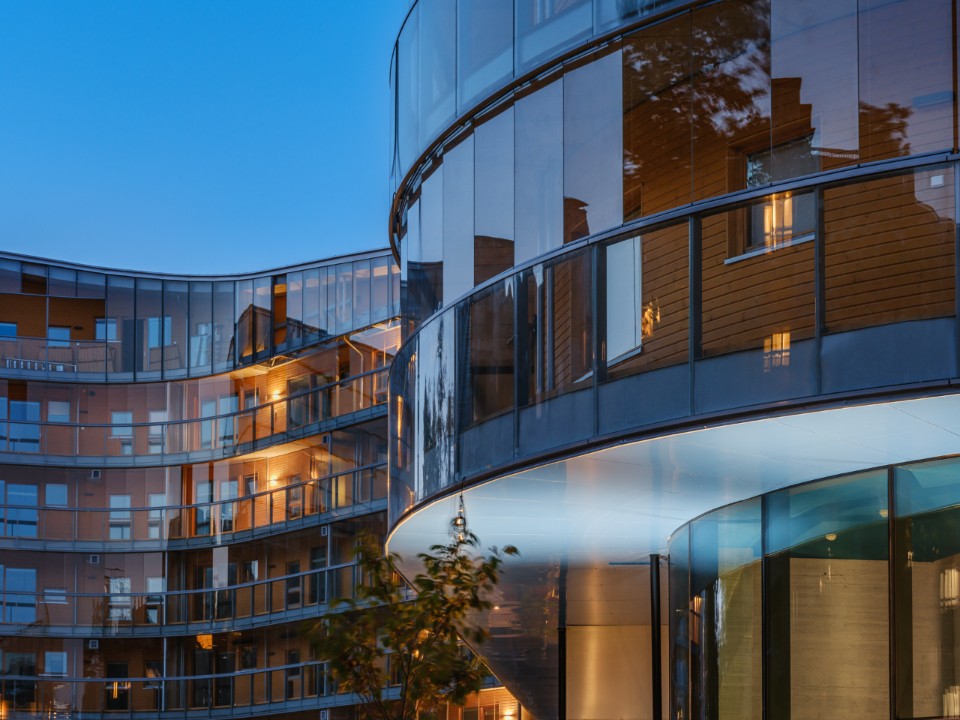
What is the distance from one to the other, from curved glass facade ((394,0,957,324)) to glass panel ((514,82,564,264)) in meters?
Result: 0.02

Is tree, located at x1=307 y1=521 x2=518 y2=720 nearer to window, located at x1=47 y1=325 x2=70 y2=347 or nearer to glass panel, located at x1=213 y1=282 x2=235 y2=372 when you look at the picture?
glass panel, located at x1=213 y1=282 x2=235 y2=372

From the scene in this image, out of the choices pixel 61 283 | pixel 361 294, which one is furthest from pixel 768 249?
pixel 61 283

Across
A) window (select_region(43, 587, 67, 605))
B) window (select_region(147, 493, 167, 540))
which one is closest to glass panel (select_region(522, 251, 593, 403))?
window (select_region(147, 493, 167, 540))

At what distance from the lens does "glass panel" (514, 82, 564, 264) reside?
15.1 metres

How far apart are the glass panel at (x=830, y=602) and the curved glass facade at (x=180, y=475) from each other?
2832 centimetres

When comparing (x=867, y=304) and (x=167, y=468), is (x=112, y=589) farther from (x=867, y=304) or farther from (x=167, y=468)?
(x=867, y=304)

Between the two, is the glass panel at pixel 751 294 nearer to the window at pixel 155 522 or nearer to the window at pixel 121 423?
the window at pixel 155 522

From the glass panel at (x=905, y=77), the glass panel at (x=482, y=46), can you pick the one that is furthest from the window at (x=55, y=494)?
the glass panel at (x=905, y=77)

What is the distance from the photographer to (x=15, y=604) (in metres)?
47.0

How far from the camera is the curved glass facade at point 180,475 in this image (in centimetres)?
4409

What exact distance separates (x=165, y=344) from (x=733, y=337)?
38591 mm

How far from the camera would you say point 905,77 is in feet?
40.3

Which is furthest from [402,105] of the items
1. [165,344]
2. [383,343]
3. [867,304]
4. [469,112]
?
[165,344]

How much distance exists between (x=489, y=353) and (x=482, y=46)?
10.8ft
